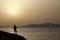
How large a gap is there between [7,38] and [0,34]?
1.16 meters

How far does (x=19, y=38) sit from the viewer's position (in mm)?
31016

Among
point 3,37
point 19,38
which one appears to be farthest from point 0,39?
point 19,38

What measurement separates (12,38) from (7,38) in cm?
68

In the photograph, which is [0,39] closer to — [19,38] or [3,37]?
A: [3,37]

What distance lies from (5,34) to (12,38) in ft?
3.82

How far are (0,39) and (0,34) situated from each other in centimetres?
138

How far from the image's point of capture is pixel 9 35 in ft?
99.7

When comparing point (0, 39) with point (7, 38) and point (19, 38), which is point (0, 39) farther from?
point (19, 38)

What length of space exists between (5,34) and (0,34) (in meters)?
0.68

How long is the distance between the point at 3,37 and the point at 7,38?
0.51m

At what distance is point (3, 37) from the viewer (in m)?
29.6

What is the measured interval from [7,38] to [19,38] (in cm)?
187

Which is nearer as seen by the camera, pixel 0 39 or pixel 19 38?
pixel 0 39

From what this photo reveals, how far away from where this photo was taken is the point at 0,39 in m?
29.1
